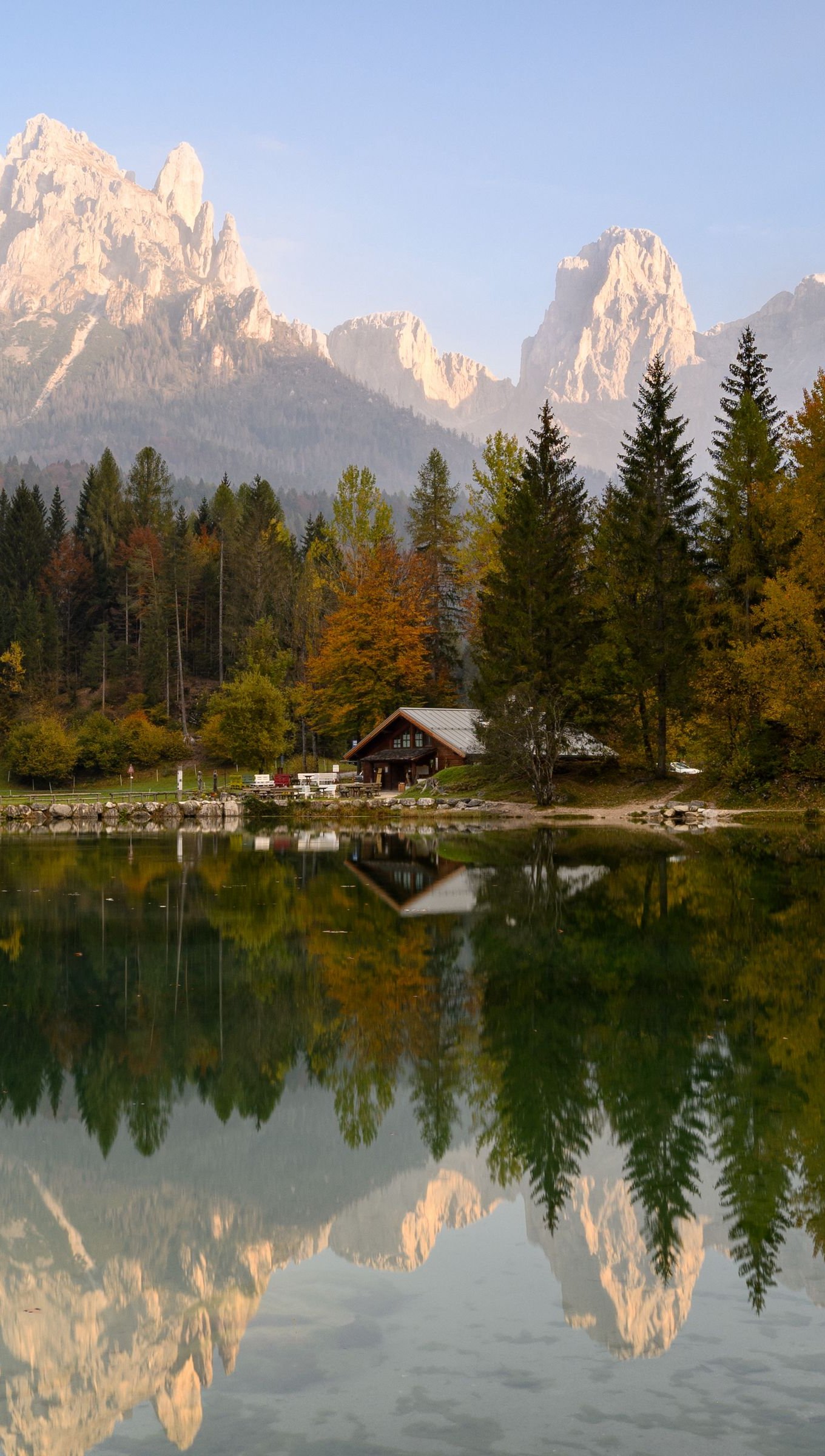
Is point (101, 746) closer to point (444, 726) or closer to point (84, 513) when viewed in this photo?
point (444, 726)

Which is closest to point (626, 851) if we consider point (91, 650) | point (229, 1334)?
point (229, 1334)

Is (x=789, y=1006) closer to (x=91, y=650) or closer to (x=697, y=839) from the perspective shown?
(x=697, y=839)

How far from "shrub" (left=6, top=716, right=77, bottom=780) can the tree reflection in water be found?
5519 cm

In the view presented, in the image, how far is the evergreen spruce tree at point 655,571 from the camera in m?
50.3

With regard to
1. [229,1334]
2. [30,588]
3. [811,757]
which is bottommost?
[229,1334]

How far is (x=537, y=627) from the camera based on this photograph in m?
53.1

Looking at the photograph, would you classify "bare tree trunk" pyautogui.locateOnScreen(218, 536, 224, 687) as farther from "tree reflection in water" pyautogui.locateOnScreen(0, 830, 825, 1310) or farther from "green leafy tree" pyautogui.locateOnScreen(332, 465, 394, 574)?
"tree reflection in water" pyautogui.locateOnScreen(0, 830, 825, 1310)

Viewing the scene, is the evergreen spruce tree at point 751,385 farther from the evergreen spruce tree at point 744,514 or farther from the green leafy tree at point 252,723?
the green leafy tree at point 252,723

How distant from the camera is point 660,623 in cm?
5081

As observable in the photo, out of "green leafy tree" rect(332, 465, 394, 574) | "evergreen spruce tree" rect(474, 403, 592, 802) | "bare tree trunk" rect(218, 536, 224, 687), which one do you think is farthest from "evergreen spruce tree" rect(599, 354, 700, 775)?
"bare tree trunk" rect(218, 536, 224, 687)

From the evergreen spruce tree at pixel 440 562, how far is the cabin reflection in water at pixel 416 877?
130ft

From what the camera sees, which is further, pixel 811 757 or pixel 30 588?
pixel 30 588

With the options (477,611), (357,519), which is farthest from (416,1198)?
(357,519)

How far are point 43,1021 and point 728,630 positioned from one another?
1680 inches
